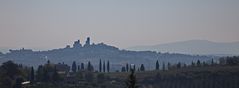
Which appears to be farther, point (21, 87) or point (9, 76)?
point (9, 76)

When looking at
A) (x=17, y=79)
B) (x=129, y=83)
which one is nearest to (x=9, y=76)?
(x=17, y=79)

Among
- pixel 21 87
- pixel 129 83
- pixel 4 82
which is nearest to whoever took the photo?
pixel 129 83

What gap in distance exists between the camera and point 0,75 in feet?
630

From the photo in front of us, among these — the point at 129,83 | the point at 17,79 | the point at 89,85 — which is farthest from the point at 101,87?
the point at 129,83

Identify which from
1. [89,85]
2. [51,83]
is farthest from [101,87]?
Result: [51,83]

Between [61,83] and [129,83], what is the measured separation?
14907 cm

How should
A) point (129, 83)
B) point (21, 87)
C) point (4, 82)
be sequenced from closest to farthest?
point (129, 83) → point (21, 87) → point (4, 82)

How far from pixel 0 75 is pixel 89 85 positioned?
3525 cm

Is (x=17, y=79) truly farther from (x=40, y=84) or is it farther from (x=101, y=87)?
(x=101, y=87)

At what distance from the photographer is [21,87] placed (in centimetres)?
17475

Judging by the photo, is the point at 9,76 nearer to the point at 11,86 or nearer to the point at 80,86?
the point at 11,86

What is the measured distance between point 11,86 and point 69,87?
856 inches

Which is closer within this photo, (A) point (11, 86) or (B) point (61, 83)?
(A) point (11, 86)

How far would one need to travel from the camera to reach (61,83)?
197875 mm
